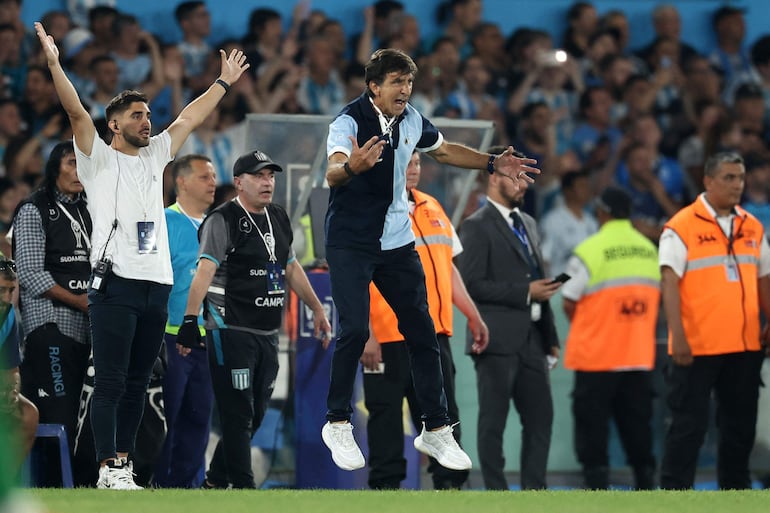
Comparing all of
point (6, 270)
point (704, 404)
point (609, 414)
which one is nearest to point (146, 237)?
point (6, 270)

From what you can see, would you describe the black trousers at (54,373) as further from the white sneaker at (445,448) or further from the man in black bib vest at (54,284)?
the white sneaker at (445,448)

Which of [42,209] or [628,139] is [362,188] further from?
[628,139]

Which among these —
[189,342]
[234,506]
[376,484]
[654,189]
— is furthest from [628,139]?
[234,506]

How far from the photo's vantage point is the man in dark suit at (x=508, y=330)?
9.38m

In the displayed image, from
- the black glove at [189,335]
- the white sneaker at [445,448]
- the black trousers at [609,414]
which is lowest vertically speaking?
the black trousers at [609,414]

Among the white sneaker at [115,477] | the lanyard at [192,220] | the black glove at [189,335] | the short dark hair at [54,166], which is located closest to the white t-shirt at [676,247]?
the lanyard at [192,220]

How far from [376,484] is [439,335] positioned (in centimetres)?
101

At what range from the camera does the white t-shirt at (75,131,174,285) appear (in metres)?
7.17

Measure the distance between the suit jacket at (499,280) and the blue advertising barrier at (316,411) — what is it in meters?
0.92

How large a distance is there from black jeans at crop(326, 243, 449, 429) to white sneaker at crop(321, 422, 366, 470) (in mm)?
57

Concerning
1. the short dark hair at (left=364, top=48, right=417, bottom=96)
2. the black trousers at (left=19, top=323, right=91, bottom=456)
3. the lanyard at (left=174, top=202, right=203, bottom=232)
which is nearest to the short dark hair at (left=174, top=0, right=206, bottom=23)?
the lanyard at (left=174, top=202, right=203, bottom=232)

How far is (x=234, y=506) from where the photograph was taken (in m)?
6.20

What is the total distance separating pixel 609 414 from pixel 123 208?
497cm

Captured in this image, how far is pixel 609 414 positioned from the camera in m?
10.8
